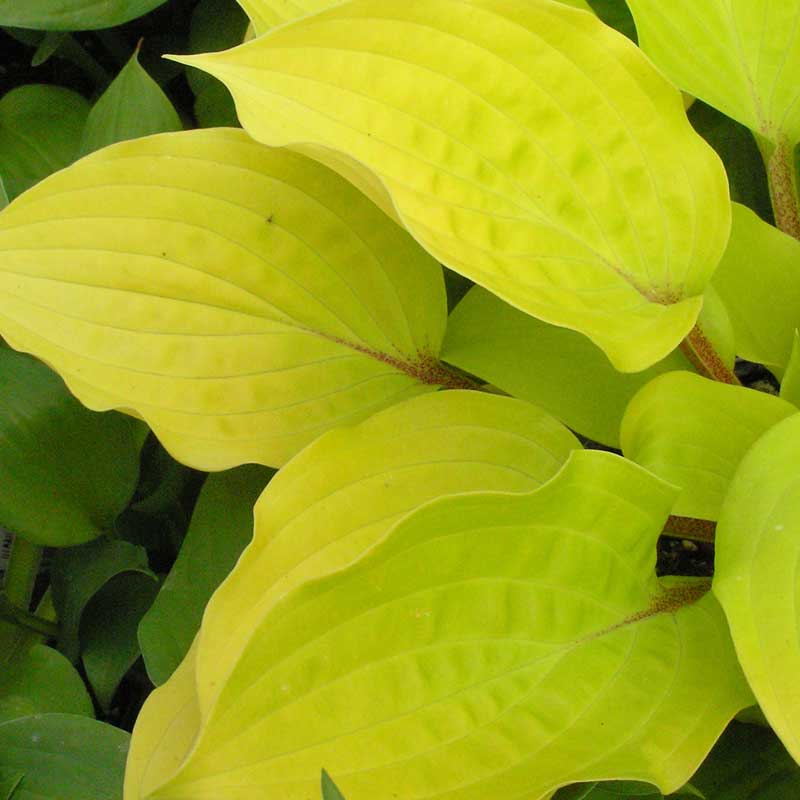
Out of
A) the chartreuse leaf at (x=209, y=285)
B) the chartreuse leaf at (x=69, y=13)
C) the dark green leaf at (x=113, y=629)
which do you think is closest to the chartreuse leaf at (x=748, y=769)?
the chartreuse leaf at (x=209, y=285)

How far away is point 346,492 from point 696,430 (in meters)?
0.20

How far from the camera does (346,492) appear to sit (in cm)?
55

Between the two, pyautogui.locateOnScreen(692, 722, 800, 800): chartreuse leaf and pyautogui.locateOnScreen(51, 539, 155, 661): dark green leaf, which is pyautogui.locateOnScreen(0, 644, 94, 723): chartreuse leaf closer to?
pyautogui.locateOnScreen(51, 539, 155, 661): dark green leaf

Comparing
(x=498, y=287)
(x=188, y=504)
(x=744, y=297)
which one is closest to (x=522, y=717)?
(x=498, y=287)

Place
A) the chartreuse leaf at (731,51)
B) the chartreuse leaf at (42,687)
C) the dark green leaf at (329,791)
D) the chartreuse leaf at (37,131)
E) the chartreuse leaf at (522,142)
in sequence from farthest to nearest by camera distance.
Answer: the chartreuse leaf at (37,131) < the chartreuse leaf at (42,687) < the chartreuse leaf at (731,51) < the chartreuse leaf at (522,142) < the dark green leaf at (329,791)

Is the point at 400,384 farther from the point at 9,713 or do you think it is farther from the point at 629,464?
the point at 9,713

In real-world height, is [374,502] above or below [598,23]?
below

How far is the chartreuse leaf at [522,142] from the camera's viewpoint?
0.50 meters

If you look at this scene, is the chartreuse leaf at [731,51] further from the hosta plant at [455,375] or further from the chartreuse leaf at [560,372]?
the chartreuse leaf at [560,372]

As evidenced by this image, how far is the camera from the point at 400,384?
2.09 feet

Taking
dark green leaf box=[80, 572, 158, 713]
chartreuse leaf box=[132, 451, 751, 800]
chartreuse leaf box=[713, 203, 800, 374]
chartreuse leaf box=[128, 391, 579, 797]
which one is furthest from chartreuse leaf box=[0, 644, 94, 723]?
chartreuse leaf box=[713, 203, 800, 374]

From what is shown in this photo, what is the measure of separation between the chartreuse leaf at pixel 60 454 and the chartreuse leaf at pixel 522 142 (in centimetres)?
32

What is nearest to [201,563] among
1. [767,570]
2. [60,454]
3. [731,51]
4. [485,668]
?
[60,454]

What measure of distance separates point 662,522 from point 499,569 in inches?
3.6
